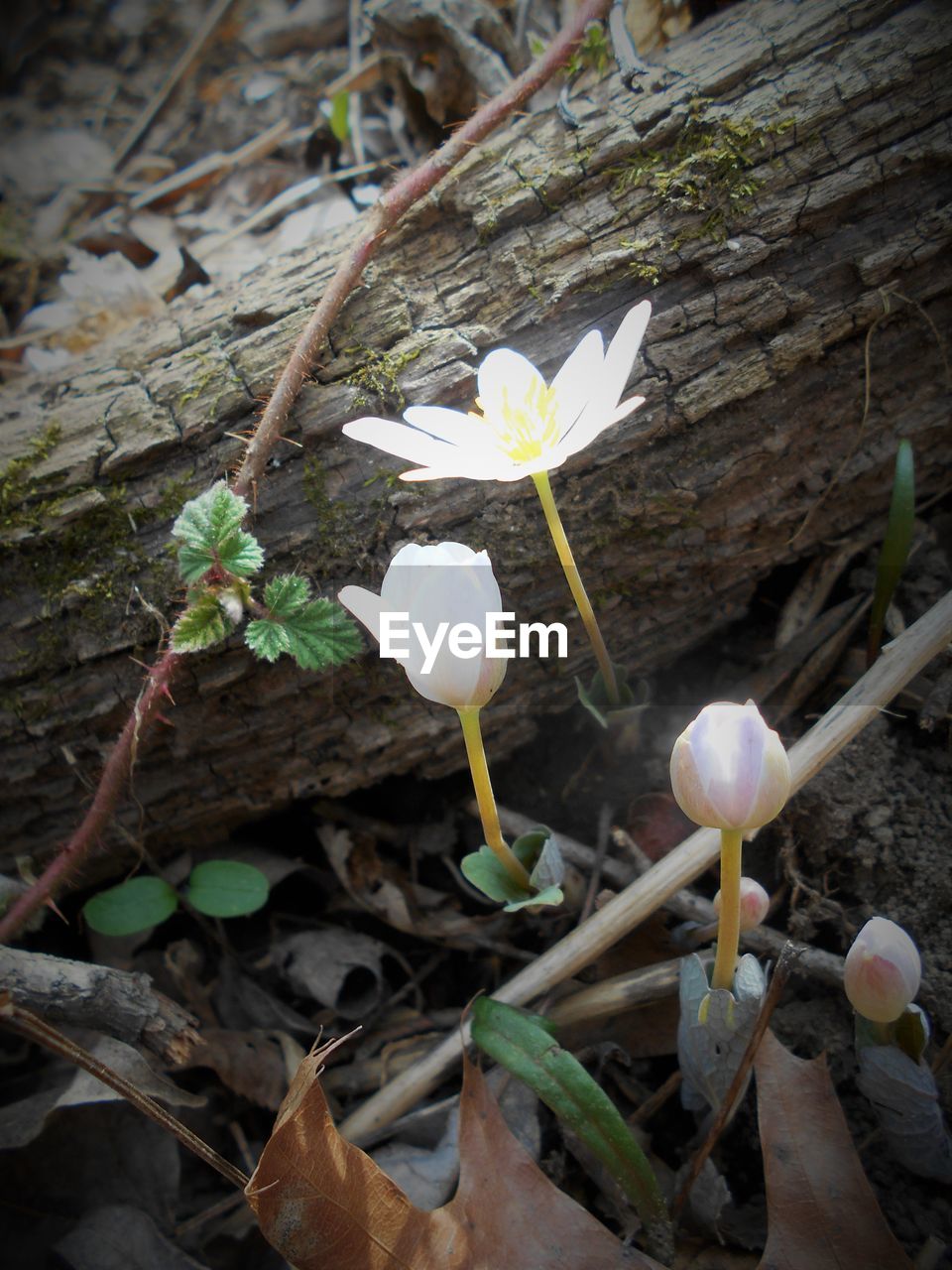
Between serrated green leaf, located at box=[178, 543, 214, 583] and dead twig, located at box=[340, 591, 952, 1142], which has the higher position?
serrated green leaf, located at box=[178, 543, 214, 583]

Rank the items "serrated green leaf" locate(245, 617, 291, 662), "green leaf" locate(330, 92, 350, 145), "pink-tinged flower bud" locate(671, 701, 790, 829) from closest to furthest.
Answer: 1. "pink-tinged flower bud" locate(671, 701, 790, 829)
2. "serrated green leaf" locate(245, 617, 291, 662)
3. "green leaf" locate(330, 92, 350, 145)

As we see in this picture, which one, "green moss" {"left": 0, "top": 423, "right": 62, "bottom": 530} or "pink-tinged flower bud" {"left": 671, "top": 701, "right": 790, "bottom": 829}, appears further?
"green moss" {"left": 0, "top": 423, "right": 62, "bottom": 530}

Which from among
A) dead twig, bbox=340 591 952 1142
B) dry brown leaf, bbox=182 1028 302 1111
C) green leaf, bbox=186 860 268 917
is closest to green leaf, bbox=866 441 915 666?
dead twig, bbox=340 591 952 1142

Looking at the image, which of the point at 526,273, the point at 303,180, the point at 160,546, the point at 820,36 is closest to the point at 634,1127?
the point at 160,546

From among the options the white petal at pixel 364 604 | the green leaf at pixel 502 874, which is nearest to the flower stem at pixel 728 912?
the green leaf at pixel 502 874

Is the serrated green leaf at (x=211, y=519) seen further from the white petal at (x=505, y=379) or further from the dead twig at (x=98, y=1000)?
the dead twig at (x=98, y=1000)

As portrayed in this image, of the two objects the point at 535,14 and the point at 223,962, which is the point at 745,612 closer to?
the point at 223,962

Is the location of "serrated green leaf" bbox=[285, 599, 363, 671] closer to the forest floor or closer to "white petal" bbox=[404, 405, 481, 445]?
"white petal" bbox=[404, 405, 481, 445]
